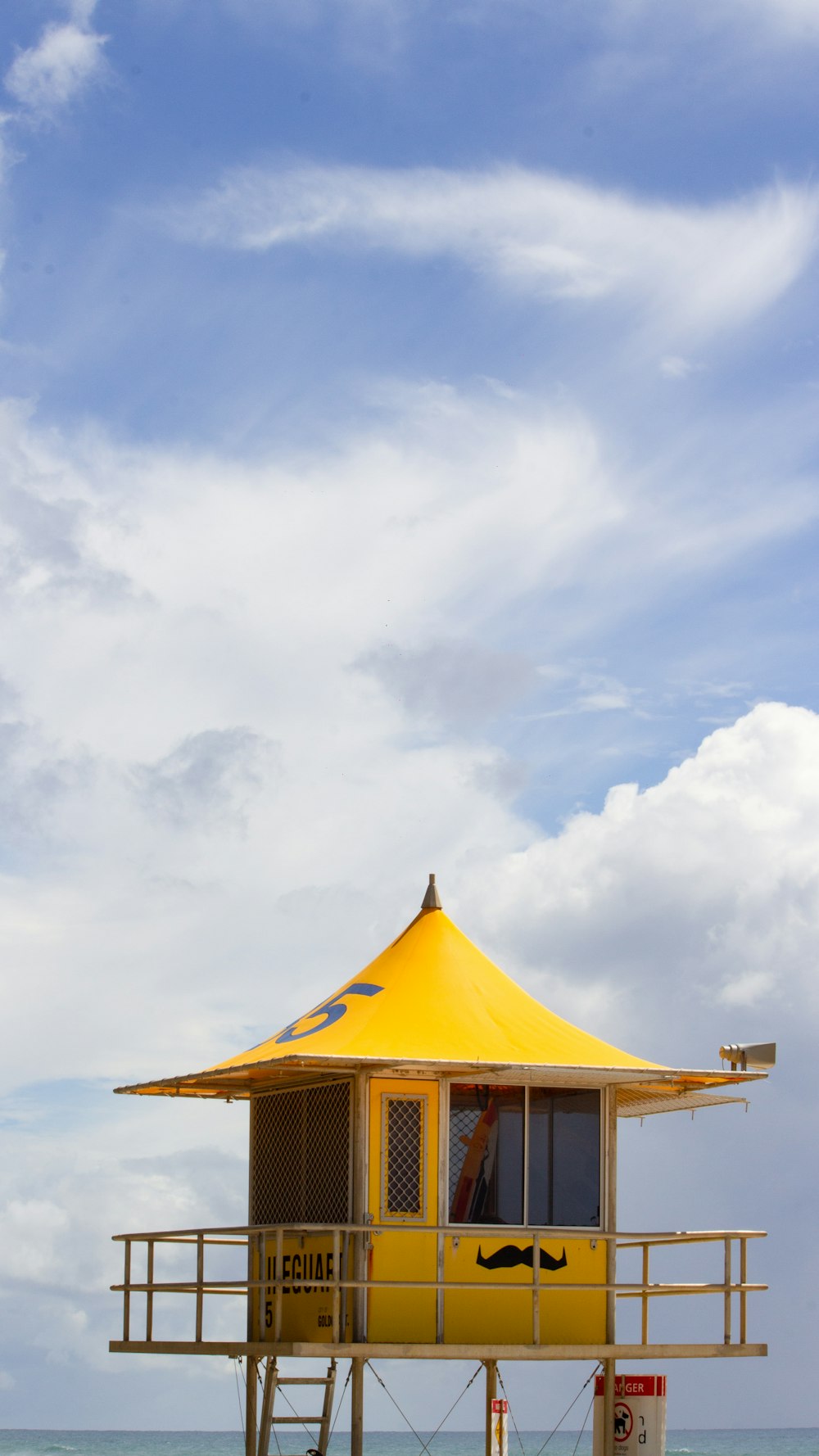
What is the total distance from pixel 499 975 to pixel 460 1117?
8.47 feet

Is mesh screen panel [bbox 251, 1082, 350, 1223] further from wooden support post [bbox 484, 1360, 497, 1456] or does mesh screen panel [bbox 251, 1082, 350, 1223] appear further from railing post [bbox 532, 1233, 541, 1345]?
wooden support post [bbox 484, 1360, 497, 1456]

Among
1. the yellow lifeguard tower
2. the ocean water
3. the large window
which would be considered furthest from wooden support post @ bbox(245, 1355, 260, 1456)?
the ocean water

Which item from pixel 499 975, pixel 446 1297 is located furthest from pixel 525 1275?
pixel 499 975

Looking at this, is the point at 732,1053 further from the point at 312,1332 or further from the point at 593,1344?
the point at 312,1332

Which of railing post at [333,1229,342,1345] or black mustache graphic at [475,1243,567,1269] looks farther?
black mustache graphic at [475,1243,567,1269]

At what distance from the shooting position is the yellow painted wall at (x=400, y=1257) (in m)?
19.8

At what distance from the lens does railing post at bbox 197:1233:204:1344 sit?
20891 millimetres

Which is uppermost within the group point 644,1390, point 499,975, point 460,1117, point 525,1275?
point 499,975

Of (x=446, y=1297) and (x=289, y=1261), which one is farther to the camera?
(x=289, y=1261)

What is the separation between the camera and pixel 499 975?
2259 centimetres

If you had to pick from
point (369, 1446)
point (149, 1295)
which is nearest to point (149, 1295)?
point (149, 1295)

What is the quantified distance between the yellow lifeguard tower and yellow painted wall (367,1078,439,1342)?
2 centimetres

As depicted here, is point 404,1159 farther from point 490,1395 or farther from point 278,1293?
point 490,1395

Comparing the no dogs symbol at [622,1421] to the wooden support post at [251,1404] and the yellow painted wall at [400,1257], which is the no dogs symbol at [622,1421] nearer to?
the yellow painted wall at [400,1257]
